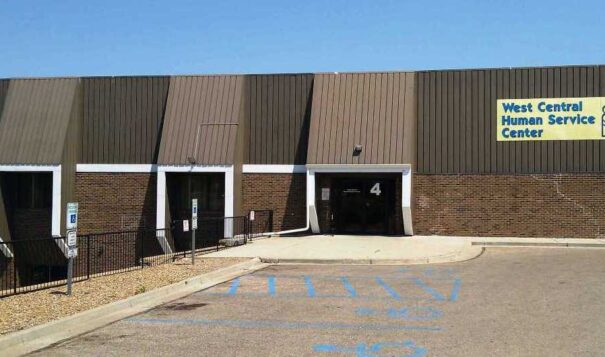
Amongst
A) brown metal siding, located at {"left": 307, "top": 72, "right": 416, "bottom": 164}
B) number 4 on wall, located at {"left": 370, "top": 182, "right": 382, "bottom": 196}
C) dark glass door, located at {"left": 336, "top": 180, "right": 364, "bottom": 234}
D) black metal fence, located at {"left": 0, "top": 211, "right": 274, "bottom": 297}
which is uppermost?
brown metal siding, located at {"left": 307, "top": 72, "right": 416, "bottom": 164}

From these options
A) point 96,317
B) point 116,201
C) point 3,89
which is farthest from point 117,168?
point 96,317

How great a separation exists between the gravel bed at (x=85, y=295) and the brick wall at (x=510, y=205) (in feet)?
Result: 33.2

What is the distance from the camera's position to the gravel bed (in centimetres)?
930

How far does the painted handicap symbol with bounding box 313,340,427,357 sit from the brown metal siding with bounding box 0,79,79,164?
20.0 m

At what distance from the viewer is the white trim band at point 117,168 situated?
2538 cm

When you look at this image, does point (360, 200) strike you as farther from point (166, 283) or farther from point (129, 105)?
point (166, 283)

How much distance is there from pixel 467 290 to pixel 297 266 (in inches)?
218

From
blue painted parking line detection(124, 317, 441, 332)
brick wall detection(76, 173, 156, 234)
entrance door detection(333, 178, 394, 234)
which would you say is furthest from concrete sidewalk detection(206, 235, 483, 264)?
blue painted parking line detection(124, 317, 441, 332)

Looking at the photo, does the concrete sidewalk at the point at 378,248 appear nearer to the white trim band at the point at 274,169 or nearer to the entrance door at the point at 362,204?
the entrance door at the point at 362,204

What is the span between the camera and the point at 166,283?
12.8 m

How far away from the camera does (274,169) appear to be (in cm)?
2486

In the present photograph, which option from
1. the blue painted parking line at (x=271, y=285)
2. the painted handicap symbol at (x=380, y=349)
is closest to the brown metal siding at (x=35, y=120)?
the blue painted parking line at (x=271, y=285)

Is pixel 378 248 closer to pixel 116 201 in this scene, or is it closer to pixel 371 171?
pixel 371 171

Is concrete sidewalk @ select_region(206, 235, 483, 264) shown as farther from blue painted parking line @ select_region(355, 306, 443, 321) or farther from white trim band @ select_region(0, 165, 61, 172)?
white trim band @ select_region(0, 165, 61, 172)
